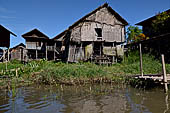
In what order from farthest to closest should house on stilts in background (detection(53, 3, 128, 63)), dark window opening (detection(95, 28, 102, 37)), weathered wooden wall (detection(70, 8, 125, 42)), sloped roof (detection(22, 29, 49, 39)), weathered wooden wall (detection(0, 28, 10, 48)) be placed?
sloped roof (detection(22, 29, 49, 39)) → dark window opening (detection(95, 28, 102, 37)) → house on stilts in background (detection(53, 3, 128, 63)) → weathered wooden wall (detection(70, 8, 125, 42)) → weathered wooden wall (detection(0, 28, 10, 48))

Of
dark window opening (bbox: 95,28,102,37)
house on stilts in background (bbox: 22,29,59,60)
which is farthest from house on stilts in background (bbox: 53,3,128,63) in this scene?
house on stilts in background (bbox: 22,29,59,60)

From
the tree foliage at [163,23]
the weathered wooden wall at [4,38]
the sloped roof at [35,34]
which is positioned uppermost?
the sloped roof at [35,34]

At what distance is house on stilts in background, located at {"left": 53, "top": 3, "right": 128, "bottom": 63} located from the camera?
710 inches

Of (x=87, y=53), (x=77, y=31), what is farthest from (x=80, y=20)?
(x=87, y=53)

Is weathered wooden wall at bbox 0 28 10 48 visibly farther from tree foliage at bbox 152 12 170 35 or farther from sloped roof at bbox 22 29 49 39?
tree foliage at bbox 152 12 170 35

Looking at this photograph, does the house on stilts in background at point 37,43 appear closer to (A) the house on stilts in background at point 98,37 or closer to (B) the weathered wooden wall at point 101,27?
(A) the house on stilts in background at point 98,37

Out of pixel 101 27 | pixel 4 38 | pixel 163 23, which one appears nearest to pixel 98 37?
pixel 101 27

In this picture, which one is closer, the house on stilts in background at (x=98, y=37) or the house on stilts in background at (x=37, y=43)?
the house on stilts in background at (x=98, y=37)

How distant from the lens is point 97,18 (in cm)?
1845

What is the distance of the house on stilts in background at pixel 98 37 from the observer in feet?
59.2

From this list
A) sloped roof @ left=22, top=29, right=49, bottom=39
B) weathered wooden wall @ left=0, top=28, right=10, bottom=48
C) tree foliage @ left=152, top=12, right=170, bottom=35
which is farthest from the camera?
sloped roof @ left=22, top=29, right=49, bottom=39

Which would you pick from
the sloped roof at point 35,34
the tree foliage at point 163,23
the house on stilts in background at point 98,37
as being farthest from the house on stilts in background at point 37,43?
the tree foliage at point 163,23

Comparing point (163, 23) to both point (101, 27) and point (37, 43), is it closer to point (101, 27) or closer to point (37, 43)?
point (101, 27)

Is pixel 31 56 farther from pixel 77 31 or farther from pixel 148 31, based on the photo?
pixel 148 31
